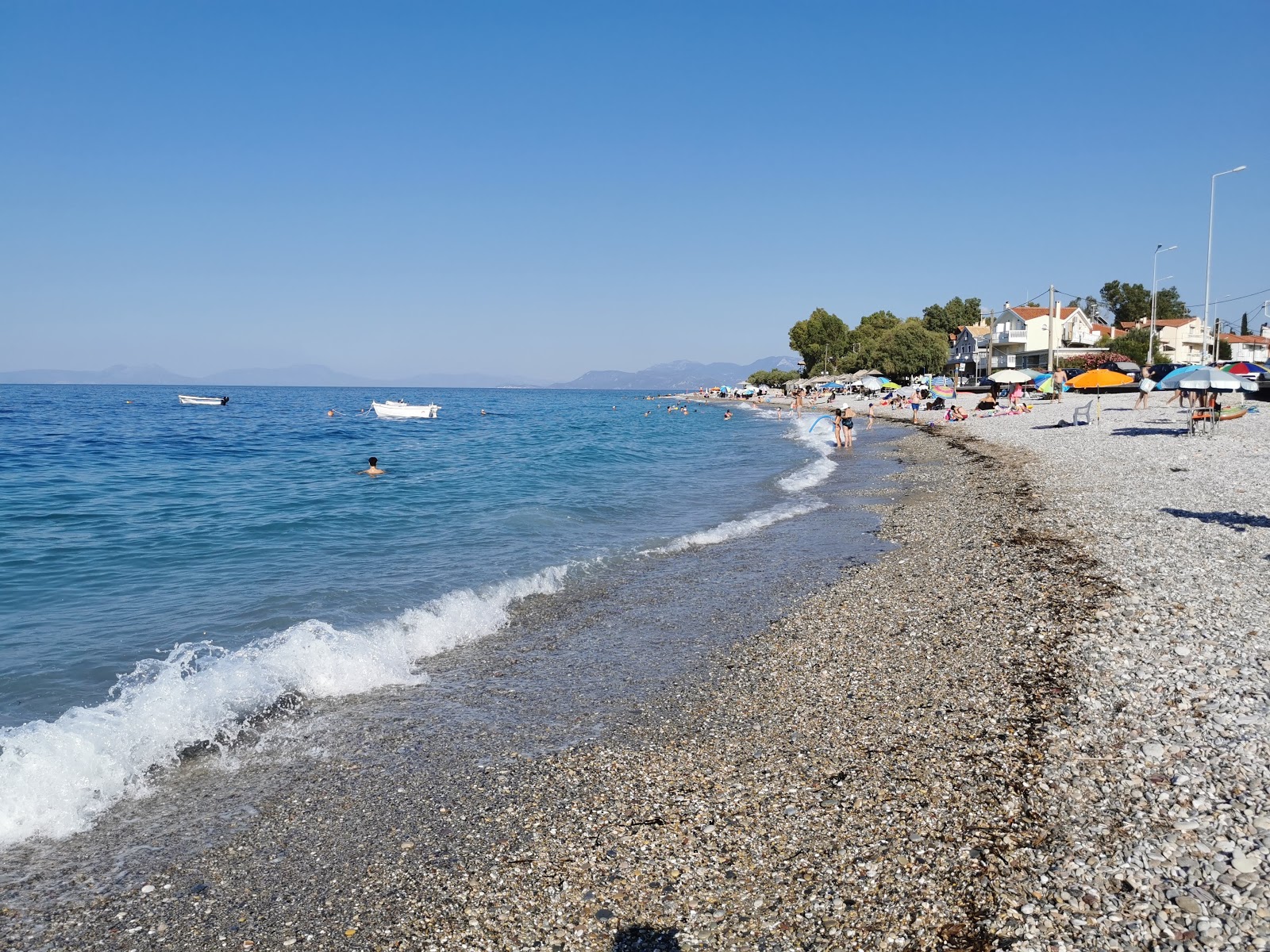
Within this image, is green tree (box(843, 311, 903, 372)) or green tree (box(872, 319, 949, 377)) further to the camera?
green tree (box(843, 311, 903, 372))

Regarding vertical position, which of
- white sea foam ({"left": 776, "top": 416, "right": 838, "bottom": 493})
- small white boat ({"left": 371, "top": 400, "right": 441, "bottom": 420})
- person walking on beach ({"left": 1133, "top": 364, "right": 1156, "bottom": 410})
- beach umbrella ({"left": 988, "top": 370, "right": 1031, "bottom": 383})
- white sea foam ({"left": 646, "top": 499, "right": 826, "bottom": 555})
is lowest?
white sea foam ({"left": 646, "top": 499, "right": 826, "bottom": 555})

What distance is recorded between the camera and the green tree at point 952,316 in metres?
113

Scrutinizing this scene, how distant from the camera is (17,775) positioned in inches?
251

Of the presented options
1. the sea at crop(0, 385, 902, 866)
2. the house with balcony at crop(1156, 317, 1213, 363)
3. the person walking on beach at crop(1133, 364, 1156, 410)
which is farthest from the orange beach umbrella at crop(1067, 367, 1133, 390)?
the house with balcony at crop(1156, 317, 1213, 363)

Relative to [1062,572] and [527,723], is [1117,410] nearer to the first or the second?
[1062,572]

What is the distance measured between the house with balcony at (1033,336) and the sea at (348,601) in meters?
68.6

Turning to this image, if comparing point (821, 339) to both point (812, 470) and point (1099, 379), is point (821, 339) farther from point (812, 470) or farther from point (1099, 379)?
point (812, 470)

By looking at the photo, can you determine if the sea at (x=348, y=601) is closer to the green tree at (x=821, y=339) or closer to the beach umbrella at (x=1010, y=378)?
the beach umbrella at (x=1010, y=378)

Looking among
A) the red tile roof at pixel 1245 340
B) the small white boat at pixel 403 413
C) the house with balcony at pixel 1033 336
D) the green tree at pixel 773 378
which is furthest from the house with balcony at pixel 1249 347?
the small white boat at pixel 403 413

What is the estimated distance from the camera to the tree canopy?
113250 mm

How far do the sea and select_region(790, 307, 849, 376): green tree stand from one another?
98155 millimetres

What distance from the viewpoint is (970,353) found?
10125cm

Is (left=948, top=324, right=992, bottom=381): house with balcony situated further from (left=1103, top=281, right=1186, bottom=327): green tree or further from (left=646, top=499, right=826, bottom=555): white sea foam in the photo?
(left=646, top=499, right=826, bottom=555): white sea foam

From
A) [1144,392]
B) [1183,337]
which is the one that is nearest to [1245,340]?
[1183,337]
